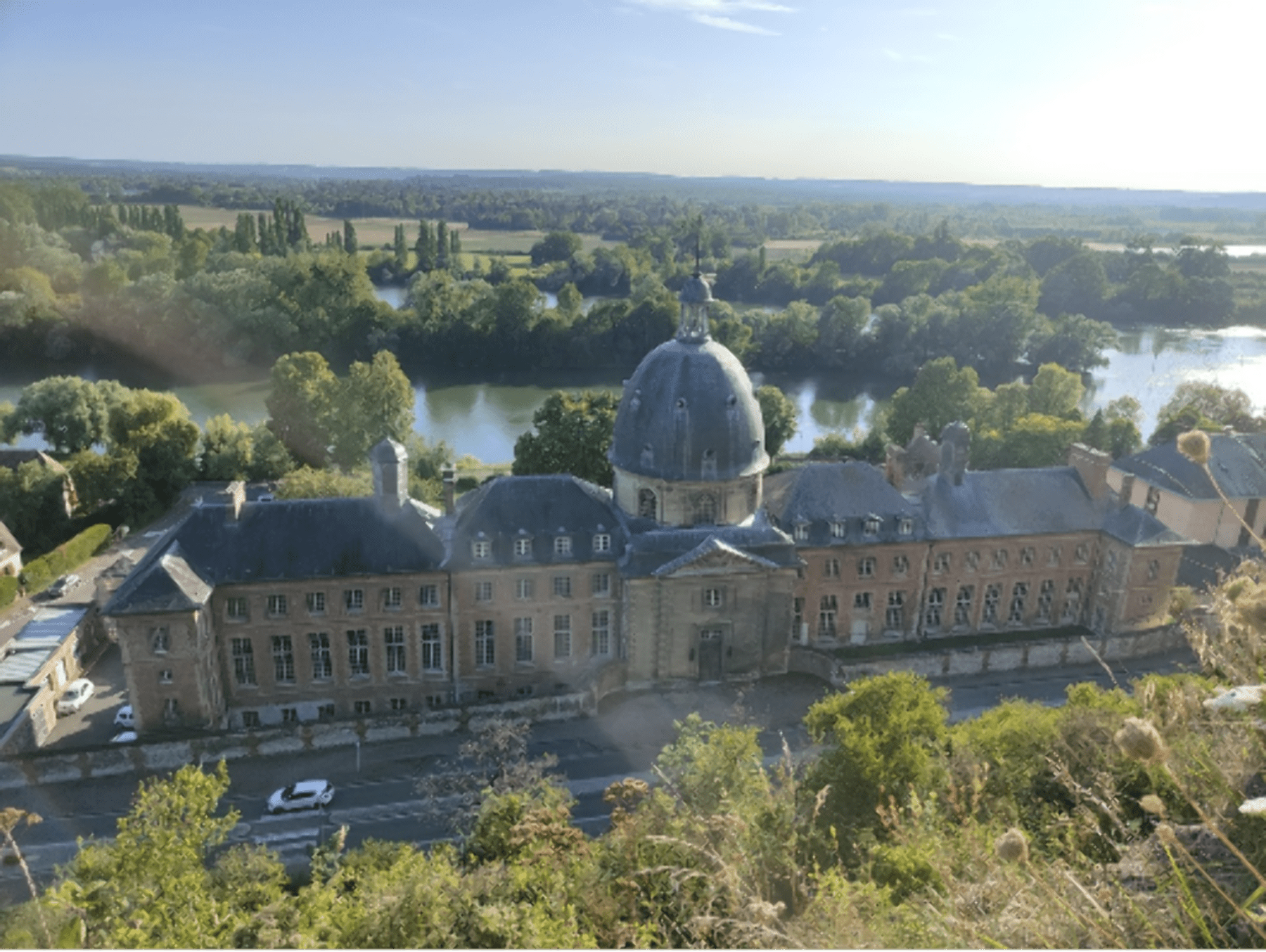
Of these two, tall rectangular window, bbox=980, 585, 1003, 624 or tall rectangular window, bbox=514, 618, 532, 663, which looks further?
tall rectangular window, bbox=980, 585, 1003, 624

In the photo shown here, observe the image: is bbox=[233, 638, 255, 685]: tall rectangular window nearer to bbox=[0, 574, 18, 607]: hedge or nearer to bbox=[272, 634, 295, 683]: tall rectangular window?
bbox=[272, 634, 295, 683]: tall rectangular window

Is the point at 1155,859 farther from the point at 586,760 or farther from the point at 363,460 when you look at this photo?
the point at 363,460

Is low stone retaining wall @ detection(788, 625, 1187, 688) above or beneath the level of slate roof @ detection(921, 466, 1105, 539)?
beneath

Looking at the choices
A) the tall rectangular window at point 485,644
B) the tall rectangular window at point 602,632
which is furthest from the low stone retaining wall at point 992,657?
the tall rectangular window at point 485,644

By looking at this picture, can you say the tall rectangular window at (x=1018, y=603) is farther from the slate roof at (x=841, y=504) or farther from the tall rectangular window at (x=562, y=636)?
the tall rectangular window at (x=562, y=636)

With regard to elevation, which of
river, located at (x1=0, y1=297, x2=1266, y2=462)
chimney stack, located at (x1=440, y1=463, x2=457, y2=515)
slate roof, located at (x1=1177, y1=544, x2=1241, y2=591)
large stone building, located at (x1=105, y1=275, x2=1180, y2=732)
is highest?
chimney stack, located at (x1=440, y1=463, x2=457, y2=515)

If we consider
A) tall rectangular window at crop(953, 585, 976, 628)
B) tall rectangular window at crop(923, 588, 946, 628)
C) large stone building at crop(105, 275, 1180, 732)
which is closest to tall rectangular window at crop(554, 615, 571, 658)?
large stone building at crop(105, 275, 1180, 732)

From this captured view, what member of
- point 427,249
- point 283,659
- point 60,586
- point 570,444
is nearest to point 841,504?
point 570,444
